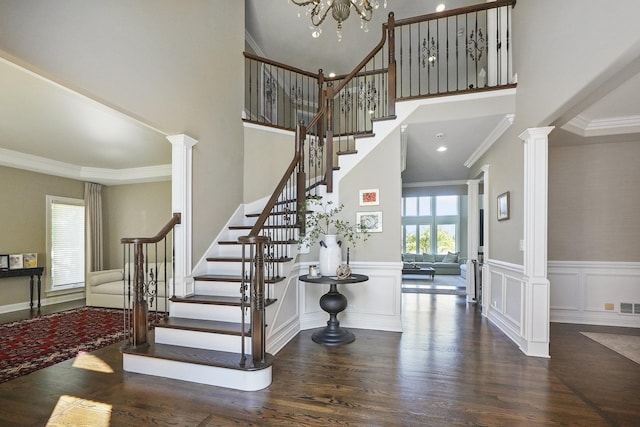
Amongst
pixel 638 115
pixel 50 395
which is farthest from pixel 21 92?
pixel 638 115

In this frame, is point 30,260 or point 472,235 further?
point 472,235

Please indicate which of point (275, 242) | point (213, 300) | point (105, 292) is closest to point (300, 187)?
point (275, 242)

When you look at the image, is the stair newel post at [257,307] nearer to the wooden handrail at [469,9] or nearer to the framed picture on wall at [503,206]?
the framed picture on wall at [503,206]

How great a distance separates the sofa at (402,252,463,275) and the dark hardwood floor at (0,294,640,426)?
20.5 ft

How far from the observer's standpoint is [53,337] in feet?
12.4

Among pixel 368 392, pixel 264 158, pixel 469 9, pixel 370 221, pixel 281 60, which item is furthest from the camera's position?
pixel 281 60

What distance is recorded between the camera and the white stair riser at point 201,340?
276cm

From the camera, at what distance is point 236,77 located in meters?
4.52

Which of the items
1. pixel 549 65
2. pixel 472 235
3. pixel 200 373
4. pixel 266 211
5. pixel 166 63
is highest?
pixel 166 63

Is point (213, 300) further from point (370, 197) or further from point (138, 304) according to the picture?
point (370, 197)

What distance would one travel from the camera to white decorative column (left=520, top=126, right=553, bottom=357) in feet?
10.5

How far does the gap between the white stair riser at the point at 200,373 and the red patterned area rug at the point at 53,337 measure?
40.0 inches

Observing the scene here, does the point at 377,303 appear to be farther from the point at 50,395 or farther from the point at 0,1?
the point at 0,1

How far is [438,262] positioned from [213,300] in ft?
30.9
